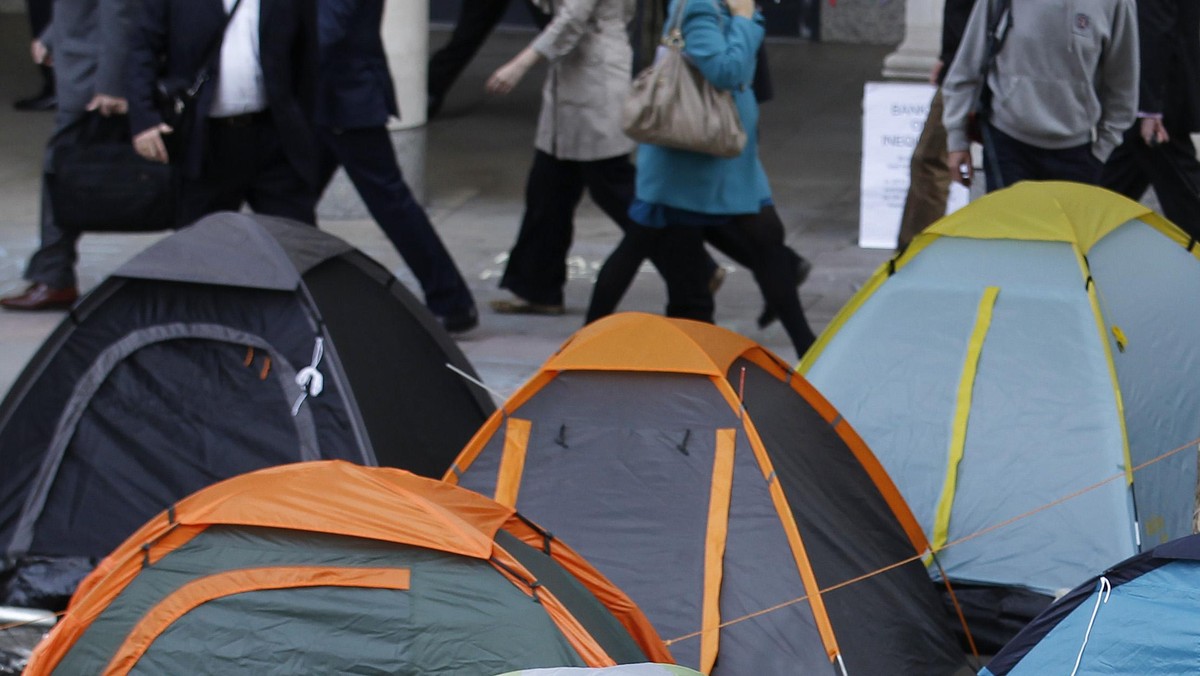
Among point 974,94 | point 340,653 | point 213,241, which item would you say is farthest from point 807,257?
point 340,653

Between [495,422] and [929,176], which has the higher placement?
[495,422]

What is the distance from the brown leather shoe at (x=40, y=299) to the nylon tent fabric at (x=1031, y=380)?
3.86 m

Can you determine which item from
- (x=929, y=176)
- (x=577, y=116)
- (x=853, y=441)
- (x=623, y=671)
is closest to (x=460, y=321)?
(x=577, y=116)

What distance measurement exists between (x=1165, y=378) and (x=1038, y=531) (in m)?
0.79

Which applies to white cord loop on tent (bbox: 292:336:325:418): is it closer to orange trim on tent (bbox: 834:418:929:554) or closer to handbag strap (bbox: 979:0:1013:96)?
orange trim on tent (bbox: 834:418:929:554)

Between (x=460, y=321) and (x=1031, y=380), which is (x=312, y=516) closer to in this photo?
(x=1031, y=380)

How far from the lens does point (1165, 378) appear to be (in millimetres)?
5891

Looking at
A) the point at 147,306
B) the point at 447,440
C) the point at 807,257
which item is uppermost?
the point at 147,306

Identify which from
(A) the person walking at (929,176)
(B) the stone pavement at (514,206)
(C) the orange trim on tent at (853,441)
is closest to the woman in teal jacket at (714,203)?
(B) the stone pavement at (514,206)

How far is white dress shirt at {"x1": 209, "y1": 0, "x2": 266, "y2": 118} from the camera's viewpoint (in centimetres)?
706

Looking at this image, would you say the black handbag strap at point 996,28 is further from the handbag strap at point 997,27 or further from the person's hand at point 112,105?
the person's hand at point 112,105

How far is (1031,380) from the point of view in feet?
18.8

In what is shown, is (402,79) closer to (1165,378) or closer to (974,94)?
(974,94)

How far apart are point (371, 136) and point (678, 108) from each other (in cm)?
167
